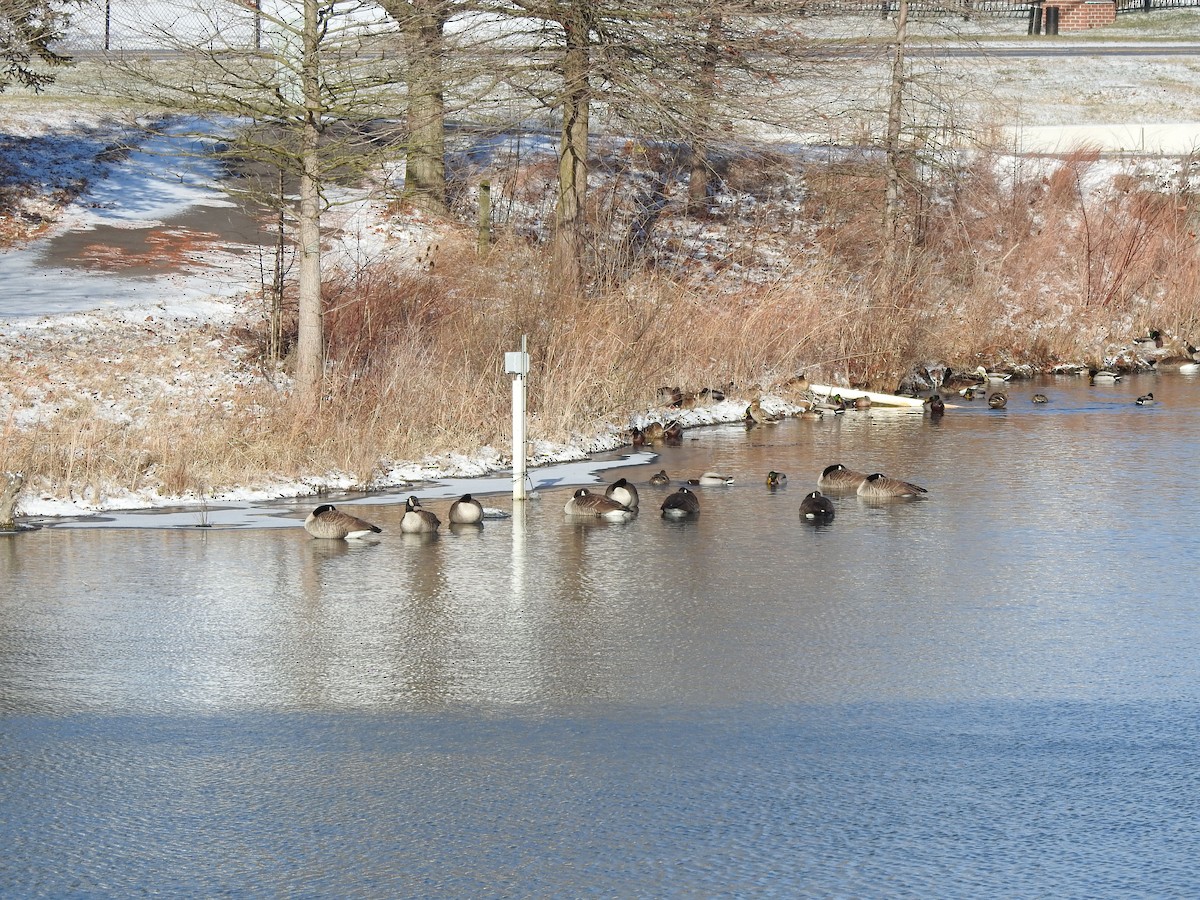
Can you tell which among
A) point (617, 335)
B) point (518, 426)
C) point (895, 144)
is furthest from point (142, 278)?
point (895, 144)

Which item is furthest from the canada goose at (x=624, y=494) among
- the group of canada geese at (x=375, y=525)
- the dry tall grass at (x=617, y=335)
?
the dry tall grass at (x=617, y=335)

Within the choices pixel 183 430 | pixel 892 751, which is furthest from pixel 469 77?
pixel 892 751

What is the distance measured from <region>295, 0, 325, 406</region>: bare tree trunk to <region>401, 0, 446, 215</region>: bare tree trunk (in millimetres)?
959

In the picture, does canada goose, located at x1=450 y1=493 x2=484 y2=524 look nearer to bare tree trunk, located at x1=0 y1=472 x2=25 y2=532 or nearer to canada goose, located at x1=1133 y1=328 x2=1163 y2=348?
bare tree trunk, located at x1=0 y1=472 x2=25 y2=532

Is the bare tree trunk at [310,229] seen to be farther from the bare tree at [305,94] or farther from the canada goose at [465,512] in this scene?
the canada goose at [465,512]

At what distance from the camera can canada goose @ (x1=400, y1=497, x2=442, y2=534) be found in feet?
36.3

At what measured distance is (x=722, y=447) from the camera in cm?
1691

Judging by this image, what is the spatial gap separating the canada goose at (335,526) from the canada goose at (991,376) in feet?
51.3

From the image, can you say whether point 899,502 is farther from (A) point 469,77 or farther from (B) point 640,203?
(B) point 640,203

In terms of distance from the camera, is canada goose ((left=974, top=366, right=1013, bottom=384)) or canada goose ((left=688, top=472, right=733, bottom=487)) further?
canada goose ((left=974, top=366, right=1013, bottom=384))

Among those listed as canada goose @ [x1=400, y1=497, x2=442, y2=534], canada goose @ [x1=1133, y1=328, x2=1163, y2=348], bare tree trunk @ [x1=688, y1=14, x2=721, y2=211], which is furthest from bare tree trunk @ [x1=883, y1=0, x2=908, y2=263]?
canada goose @ [x1=400, y1=497, x2=442, y2=534]

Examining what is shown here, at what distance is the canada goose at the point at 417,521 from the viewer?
11055 mm

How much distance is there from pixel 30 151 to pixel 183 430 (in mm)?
19469

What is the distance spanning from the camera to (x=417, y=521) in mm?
11070
